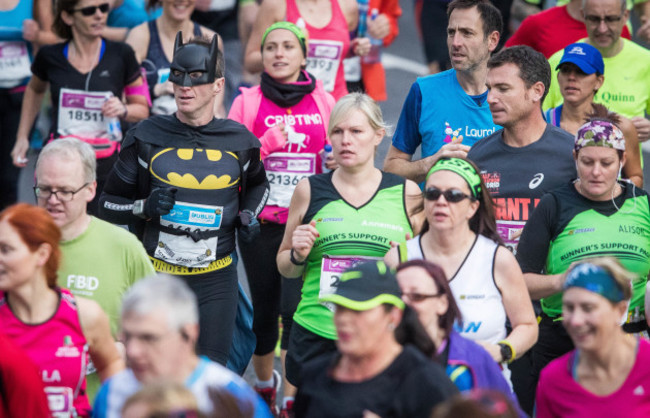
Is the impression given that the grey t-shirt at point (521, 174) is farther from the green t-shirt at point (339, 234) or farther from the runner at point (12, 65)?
the runner at point (12, 65)

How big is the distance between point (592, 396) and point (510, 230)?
1856 millimetres

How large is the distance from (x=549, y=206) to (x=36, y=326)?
8.73 ft

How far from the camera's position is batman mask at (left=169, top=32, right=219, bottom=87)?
6414mm

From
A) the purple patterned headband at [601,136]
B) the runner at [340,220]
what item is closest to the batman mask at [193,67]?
the runner at [340,220]

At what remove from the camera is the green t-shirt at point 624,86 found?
7.89 m

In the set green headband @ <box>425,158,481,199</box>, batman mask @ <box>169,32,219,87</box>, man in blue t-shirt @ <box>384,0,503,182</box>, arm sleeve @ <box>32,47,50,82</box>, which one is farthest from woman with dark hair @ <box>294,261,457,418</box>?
arm sleeve @ <box>32,47,50,82</box>

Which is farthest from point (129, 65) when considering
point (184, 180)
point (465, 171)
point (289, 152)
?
point (465, 171)

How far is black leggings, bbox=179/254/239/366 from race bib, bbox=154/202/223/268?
113mm

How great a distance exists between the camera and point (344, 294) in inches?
167

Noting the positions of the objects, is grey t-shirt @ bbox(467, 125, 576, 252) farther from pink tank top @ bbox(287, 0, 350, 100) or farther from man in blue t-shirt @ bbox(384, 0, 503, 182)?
pink tank top @ bbox(287, 0, 350, 100)

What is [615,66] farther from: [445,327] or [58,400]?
[58,400]

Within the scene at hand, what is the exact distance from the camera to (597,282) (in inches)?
179

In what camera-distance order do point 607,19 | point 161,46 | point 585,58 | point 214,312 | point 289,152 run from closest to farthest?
point 214,312 → point 585,58 → point 289,152 → point 607,19 → point 161,46

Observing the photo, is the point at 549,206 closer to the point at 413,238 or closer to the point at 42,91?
the point at 413,238
